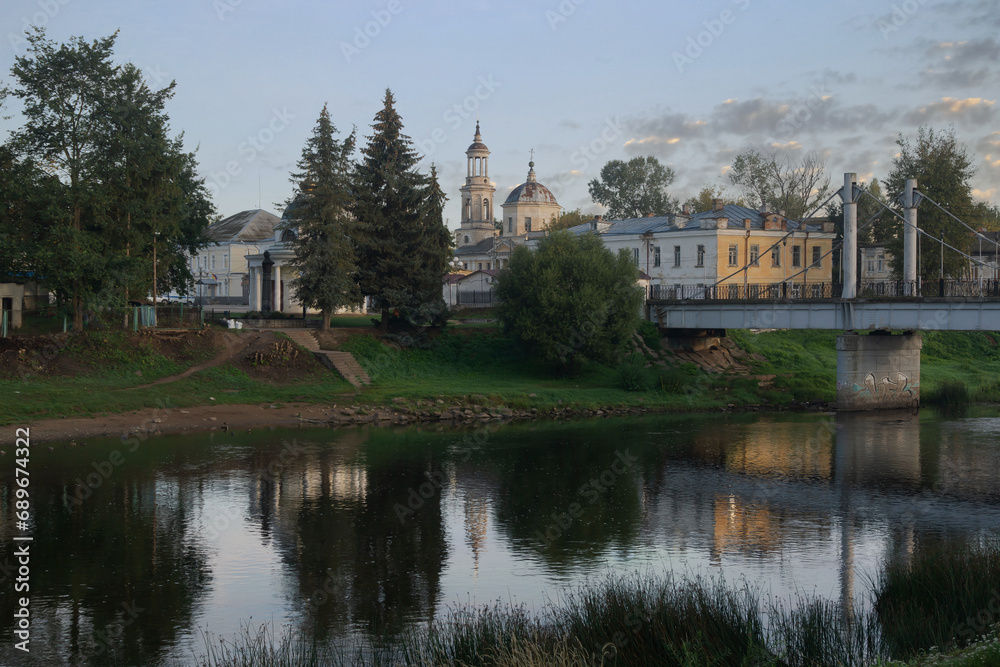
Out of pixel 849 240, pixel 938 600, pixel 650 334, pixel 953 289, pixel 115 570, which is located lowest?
pixel 115 570

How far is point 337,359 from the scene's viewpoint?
1944 inches

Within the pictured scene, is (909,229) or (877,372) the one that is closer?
(877,372)

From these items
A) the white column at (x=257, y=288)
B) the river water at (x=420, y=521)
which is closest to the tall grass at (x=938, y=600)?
the river water at (x=420, y=521)

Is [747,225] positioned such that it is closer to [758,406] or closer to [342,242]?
[758,406]

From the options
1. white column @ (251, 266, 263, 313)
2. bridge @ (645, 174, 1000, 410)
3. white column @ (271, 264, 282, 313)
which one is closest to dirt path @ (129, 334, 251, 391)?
white column @ (251, 266, 263, 313)

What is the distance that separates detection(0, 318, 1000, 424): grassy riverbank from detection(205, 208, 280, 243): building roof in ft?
131

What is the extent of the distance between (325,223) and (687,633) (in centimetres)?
3905

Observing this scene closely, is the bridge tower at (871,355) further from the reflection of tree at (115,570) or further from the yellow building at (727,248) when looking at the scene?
the reflection of tree at (115,570)

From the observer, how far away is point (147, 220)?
44469 millimetres

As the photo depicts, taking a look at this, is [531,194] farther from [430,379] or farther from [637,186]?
[430,379]

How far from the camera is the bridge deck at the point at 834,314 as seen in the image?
45.3 m

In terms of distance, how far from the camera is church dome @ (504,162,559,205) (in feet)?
397

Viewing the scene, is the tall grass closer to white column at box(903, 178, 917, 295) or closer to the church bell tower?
white column at box(903, 178, 917, 295)

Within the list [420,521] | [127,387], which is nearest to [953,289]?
[420,521]
